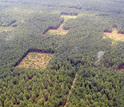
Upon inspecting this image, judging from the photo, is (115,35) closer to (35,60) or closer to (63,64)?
(63,64)

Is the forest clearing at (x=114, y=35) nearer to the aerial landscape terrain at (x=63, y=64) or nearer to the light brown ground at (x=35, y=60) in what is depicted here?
the aerial landscape terrain at (x=63, y=64)

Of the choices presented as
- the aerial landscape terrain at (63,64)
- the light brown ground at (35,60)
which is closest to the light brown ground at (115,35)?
the aerial landscape terrain at (63,64)

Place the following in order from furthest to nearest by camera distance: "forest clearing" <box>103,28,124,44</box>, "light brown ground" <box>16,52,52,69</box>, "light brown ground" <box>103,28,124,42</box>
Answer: "forest clearing" <box>103,28,124,44</box> → "light brown ground" <box>103,28,124,42</box> → "light brown ground" <box>16,52,52,69</box>


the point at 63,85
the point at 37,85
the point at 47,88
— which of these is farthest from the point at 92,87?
the point at 37,85

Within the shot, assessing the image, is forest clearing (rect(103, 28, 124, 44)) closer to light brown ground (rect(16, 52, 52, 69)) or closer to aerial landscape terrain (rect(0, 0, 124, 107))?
aerial landscape terrain (rect(0, 0, 124, 107))

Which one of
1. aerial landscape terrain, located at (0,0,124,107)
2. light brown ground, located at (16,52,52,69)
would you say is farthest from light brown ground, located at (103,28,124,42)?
A: light brown ground, located at (16,52,52,69)

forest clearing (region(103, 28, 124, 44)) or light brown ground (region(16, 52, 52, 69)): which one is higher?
forest clearing (region(103, 28, 124, 44))

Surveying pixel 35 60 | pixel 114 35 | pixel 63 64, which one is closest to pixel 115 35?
pixel 114 35

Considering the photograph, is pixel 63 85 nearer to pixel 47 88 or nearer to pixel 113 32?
pixel 47 88

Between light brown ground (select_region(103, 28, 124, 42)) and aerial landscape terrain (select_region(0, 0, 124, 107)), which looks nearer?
aerial landscape terrain (select_region(0, 0, 124, 107))
